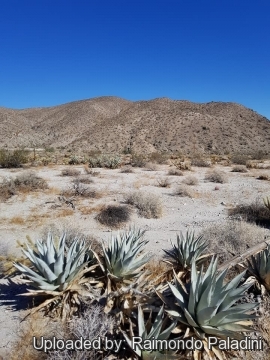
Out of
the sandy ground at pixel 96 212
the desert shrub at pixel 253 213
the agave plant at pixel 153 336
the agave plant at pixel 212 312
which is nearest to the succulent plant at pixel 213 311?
the agave plant at pixel 212 312

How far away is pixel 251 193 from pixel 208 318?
9414 mm

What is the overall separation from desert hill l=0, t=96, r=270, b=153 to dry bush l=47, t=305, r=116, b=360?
1654 inches

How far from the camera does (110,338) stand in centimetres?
294

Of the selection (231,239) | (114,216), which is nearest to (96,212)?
(114,216)

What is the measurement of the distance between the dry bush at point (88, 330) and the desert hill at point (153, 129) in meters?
42.0

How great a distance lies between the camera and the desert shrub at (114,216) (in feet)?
24.2

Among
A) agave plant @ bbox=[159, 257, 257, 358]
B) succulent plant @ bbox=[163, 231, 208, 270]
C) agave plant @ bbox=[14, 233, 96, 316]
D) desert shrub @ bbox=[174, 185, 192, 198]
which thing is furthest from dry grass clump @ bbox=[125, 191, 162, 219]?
agave plant @ bbox=[159, 257, 257, 358]

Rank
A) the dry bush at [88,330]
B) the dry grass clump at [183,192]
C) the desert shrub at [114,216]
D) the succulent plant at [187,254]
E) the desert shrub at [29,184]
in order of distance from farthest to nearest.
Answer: the desert shrub at [29,184]
the dry grass clump at [183,192]
the desert shrub at [114,216]
the succulent plant at [187,254]
the dry bush at [88,330]

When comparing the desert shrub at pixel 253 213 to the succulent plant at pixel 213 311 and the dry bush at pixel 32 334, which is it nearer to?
the succulent plant at pixel 213 311

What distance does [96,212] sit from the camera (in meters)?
8.29

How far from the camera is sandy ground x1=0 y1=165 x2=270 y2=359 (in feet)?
13.5

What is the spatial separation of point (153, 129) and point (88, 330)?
50085 millimetres

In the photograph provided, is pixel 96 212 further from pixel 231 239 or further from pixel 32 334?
pixel 32 334

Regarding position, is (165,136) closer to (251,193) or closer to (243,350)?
(251,193)
